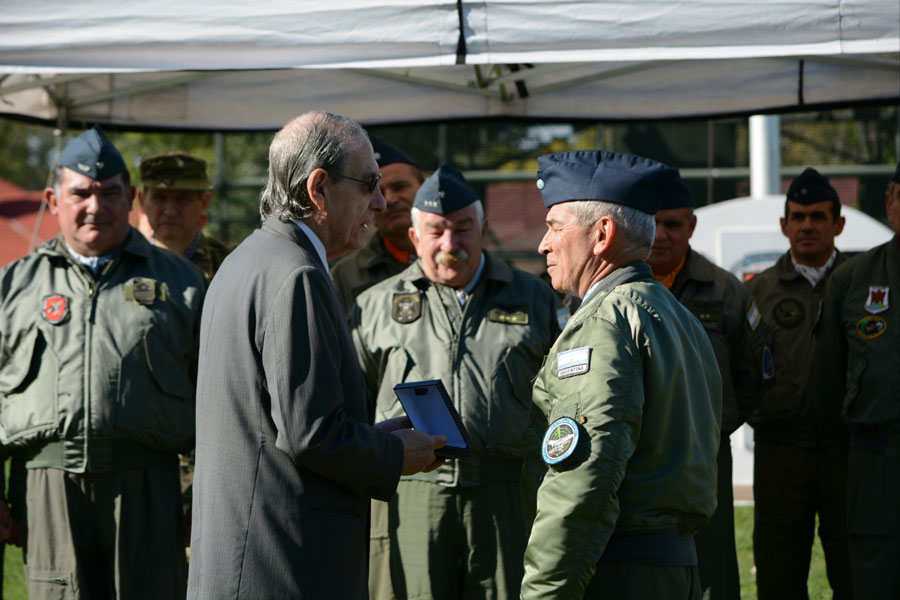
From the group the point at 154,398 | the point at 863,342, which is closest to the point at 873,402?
the point at 863,342

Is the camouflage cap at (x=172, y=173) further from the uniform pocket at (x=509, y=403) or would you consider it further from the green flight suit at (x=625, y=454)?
the green flight suit at (x=625, y=454)

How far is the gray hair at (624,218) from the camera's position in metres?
2.82

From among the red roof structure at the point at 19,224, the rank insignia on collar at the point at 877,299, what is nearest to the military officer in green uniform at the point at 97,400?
the rank insignia on collar at the point at 877,299

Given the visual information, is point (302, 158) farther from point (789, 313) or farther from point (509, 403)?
point (789, 313)

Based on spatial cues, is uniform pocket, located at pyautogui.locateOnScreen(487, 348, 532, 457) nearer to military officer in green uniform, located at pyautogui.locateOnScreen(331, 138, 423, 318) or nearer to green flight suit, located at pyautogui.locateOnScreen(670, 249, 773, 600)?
green flight suit, located at pyautogui.locateOnScreen(670, 249, 773, 600)

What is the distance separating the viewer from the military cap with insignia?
5.66 meters

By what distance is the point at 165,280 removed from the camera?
14.0ft

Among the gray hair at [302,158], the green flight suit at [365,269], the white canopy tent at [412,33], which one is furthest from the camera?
the green flight suit at [365,269]

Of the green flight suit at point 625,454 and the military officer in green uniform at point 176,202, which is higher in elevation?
the military officer in green uniform at point 176,202

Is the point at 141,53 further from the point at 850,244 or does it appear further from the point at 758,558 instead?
the point at 850,244

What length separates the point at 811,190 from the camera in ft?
18.7

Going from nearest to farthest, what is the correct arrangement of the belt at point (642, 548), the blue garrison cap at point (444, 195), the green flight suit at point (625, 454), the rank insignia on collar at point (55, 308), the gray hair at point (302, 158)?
1. the green flight suit at point (625, 454)
2. the belt at point (642, 548)
3. the gray hair at point (302, 158)
4. the rank insignia on collar at point (55, 308)
5. the blue garrison cap at point (444, 195)

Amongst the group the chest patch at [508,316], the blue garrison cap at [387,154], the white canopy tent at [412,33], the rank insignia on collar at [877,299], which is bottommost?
the chest patch at [508,316]

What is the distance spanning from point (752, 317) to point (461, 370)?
1551 millimetres
